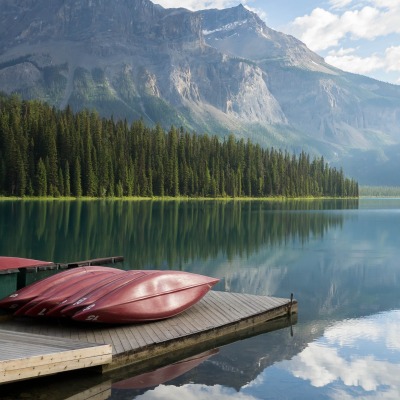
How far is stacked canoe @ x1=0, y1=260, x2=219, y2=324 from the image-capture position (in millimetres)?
15906

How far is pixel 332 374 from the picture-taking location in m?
14.7

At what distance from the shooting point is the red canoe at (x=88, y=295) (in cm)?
1593

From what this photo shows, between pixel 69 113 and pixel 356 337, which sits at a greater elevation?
pixel 69 113

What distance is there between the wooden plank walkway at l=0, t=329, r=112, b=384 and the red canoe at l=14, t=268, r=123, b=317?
2198mm

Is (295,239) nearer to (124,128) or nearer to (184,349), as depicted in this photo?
(184,349)

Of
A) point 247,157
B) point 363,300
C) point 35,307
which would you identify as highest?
point 247,157

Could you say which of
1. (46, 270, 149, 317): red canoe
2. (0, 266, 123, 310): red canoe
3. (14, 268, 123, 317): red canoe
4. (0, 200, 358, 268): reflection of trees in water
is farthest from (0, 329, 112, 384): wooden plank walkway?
(0, 200, 358, 268): reflection of trees in water

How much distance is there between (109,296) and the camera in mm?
16266

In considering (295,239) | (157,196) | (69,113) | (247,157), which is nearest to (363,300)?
(295,239)

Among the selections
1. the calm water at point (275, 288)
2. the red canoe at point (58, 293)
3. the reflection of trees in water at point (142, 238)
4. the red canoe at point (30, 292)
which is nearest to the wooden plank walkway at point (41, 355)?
the calm water at point (275, 288)

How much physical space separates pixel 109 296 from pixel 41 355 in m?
4.36

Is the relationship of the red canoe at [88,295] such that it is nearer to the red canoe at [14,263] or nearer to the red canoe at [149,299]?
the red canoe at [149,299]

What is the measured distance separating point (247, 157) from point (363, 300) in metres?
151

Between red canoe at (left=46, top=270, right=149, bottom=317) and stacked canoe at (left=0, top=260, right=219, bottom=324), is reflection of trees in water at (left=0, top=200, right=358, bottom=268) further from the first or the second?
red canoe at (left=46, top=270, right=149, bottom=317)
